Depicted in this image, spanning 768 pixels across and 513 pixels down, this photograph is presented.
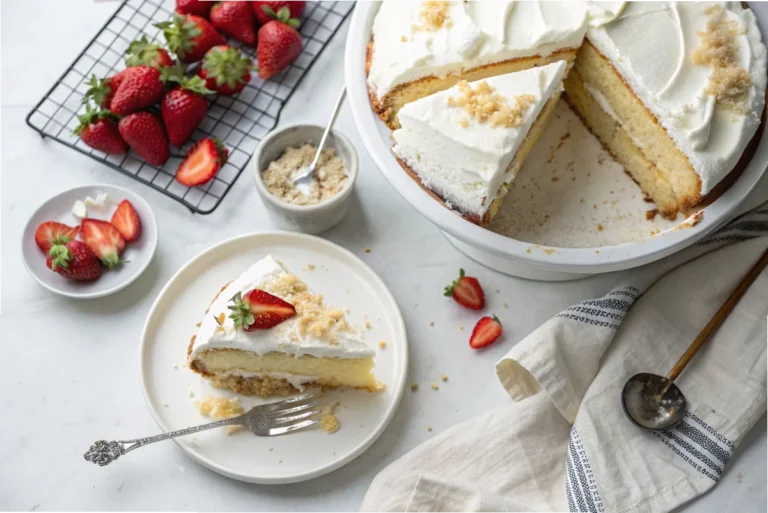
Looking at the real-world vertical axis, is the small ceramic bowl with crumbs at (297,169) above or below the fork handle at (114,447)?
above

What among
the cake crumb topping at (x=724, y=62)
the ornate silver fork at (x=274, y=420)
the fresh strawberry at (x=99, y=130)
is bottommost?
the ornate silver fork at (x=274, y=420)

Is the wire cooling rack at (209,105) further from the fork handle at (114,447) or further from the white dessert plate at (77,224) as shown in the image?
the fork handle at (114,447)

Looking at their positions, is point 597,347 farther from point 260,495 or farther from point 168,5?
point 168,5

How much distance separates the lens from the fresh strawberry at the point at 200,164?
9.91 feet

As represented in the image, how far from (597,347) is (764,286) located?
22.9 inches

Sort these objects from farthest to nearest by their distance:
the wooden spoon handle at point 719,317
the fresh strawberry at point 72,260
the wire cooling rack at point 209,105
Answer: the wire cooling rack at point 209,105, the fresh strawberry at point 72,260, the wooden spoon handle at point 719,317

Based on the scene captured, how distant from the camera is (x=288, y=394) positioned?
9.05ft

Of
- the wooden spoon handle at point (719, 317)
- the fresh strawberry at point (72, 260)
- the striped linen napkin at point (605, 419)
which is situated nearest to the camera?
the striped linen napkin at point (605, 419)

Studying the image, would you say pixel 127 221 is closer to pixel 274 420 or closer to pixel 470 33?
pixel 274 420

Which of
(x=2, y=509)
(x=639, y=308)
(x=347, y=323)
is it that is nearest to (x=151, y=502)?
(x=2, y=509)

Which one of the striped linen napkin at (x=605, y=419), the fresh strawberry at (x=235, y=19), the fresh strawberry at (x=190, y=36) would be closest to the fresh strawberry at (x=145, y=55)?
the fresh strawberry at (x=190, y=36)

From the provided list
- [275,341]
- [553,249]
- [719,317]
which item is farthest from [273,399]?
[719,317]

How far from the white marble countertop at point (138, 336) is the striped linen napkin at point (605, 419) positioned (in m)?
0.15

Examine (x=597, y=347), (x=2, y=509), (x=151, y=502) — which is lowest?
(x=2, y=509)
